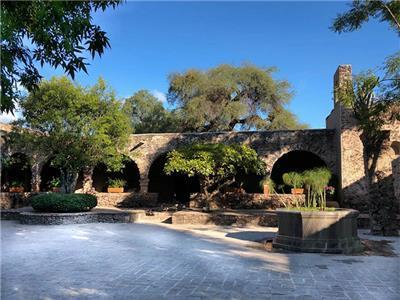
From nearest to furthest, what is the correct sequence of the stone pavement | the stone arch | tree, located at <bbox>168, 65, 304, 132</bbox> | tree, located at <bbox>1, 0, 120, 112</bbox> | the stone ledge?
tree, located at <bbox>1, 0, 120, 112</bbox>, the stone pavement, the stone ledge, the stone arch, tree, located at <bbox>168, 65, 304, 132</bbox>

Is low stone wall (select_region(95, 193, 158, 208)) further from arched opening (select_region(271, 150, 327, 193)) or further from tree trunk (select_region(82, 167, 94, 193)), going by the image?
arched opening (select_region(271, 150, 327, 193))

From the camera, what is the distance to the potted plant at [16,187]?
20802mm

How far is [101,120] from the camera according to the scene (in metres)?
15.3

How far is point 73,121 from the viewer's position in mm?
14836

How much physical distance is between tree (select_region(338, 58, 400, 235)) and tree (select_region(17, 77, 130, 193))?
8535 millimetres

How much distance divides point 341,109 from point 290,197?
4.10 m

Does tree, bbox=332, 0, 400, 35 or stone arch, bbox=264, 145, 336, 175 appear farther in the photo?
stone arch, bbox=264, 145, 336, 175

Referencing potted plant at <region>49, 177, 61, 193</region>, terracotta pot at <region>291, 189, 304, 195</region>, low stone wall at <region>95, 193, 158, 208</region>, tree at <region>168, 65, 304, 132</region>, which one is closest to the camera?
terracotta pot at <region>291, 189, 304, 195</region>

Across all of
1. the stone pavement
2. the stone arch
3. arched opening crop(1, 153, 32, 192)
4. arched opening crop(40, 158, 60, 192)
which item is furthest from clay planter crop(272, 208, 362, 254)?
arched opening crop(40, 158, 60, 192)

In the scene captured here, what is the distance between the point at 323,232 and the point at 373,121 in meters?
4.27

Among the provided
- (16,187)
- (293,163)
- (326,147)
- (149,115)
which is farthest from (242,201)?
(149,115)

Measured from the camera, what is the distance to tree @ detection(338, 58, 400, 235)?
A: 1109 cm

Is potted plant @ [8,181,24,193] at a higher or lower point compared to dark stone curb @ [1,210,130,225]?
higher

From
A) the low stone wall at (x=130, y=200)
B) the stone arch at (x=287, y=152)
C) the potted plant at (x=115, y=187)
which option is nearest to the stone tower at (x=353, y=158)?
the stone arch at (x=287, y=152)
